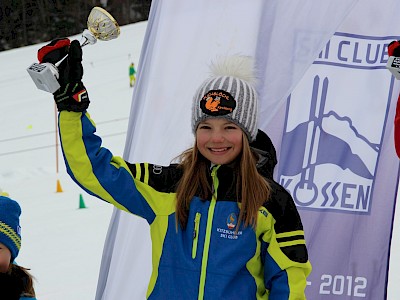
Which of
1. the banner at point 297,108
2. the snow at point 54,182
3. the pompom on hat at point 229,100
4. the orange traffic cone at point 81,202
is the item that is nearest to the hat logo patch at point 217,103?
the pompom on hat at point 229,100

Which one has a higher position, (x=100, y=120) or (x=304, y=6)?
(x=304, y=6)

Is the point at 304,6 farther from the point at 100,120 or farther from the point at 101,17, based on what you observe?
the point at 100,120

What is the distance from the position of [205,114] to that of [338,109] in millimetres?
842

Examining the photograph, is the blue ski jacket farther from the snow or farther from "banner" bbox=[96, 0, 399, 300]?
the snow

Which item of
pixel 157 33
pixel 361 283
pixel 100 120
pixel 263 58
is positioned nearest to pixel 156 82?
pixel 157 33

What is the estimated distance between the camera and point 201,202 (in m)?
1.91

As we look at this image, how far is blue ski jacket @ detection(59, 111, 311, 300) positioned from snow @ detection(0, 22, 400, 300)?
2.46 m

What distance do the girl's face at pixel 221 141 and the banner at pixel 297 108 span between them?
1.68ft

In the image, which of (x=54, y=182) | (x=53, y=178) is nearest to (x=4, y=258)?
(x=54, y=182)

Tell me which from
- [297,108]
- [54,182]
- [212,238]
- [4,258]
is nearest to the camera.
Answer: [4,258]

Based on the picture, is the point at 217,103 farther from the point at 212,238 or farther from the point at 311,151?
the point at 311,151

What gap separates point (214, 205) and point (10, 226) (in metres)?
→ 0.53

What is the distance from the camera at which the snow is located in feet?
16.4

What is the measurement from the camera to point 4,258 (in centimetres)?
169
